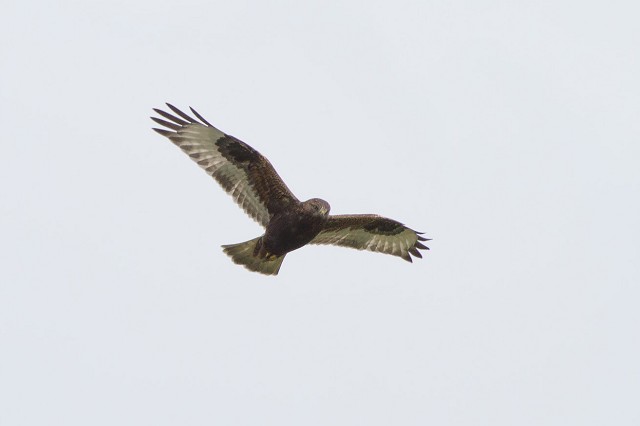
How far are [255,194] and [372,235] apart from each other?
2.33 meters

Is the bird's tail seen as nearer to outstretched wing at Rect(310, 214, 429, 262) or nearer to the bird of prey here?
the bird of prey

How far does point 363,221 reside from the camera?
19750 millimetres

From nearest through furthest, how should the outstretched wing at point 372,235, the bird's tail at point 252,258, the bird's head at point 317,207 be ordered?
the bird's head at point 317,207 < the bird's tail at point 252,258 < the outstretched wing at point 372,235

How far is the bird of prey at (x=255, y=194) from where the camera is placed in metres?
18.4

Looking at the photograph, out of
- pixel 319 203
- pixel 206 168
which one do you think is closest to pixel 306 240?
pixel 319 203

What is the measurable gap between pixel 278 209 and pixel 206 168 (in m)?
1.19

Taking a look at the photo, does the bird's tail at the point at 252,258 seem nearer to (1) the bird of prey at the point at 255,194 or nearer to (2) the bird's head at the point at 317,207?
(1) the bird of prey at the point at 255,194

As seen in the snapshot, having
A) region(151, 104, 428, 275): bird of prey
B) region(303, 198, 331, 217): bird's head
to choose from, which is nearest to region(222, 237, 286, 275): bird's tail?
region(151, 104, 428, 275): bird of prey

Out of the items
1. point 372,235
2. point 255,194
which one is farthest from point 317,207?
point 372,235

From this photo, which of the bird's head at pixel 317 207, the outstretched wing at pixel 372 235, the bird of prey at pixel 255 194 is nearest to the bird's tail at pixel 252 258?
the bird of prey at pixel 255 194

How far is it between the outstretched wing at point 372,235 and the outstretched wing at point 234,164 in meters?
0.97

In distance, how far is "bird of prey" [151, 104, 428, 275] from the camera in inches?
725

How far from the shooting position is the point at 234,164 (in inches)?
741

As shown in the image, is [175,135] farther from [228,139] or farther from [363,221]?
[363,221]
